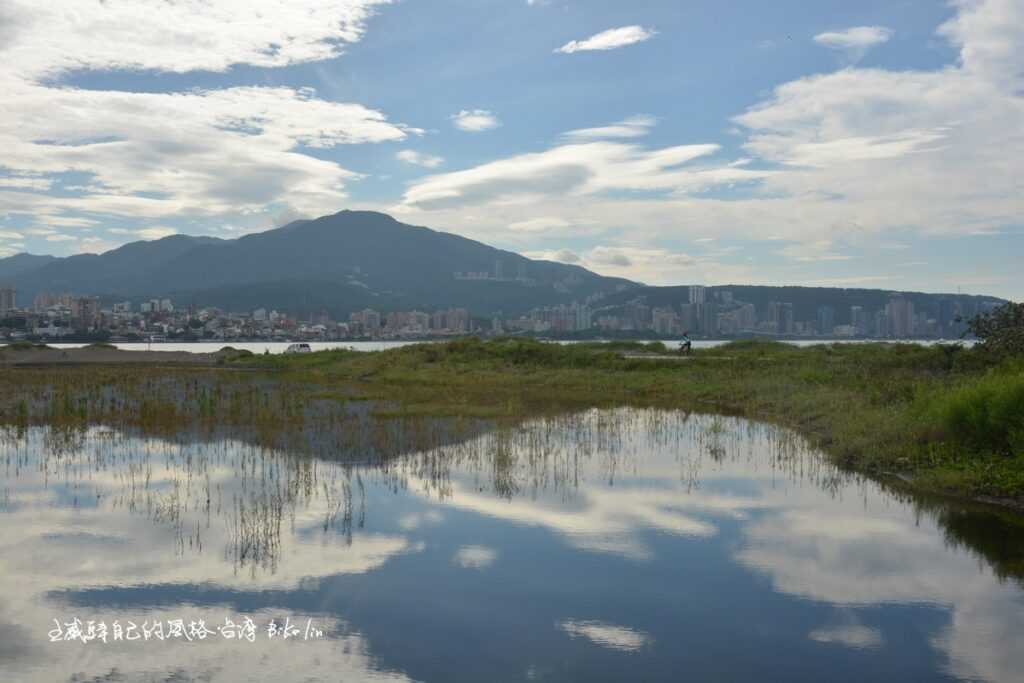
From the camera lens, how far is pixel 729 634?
885 cm


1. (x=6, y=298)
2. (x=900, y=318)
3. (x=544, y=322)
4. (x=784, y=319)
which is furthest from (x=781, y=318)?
(x=6, y=298)

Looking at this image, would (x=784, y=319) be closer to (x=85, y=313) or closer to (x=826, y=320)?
(x=826, y=320)

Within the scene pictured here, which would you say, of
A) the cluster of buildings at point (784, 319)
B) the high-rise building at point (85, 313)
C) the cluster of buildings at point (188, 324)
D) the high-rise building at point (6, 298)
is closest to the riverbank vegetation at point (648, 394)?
the cluster of buildings at point (188, 324)

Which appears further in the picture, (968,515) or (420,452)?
(420,452)

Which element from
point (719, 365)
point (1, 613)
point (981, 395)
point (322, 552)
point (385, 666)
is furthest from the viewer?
point (719, 365)

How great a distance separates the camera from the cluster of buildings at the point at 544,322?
134625mm

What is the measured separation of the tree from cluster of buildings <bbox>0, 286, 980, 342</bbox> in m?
96.9

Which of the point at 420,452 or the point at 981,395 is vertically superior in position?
the point at 981,395

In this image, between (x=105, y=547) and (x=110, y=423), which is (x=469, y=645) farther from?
(x=110, y=423)

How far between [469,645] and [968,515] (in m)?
10.6

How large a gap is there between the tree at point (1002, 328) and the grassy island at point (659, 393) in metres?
1.03

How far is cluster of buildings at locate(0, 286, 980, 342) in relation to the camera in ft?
442

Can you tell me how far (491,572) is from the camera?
1089 centimetres

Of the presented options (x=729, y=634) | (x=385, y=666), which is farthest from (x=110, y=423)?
(x=729, y=634)
